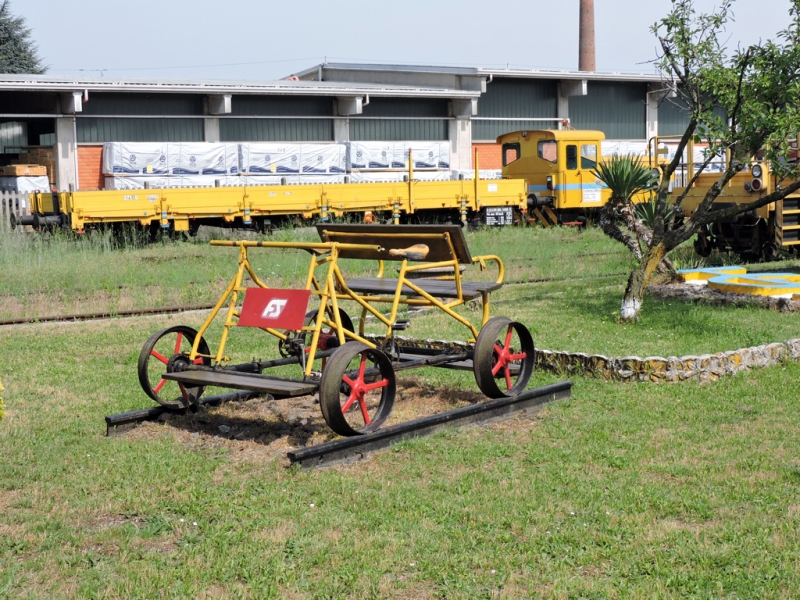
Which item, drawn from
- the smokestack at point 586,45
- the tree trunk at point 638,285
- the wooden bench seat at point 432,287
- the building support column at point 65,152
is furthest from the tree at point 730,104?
the smokestack at point 586,45

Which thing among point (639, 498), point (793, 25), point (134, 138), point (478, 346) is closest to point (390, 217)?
point (134, 138)

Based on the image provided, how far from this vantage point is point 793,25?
1050 cm

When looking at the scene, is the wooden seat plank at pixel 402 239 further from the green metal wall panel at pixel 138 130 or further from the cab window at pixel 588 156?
the green metal wall panel at pixel 138 130

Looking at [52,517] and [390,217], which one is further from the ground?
[390,217]

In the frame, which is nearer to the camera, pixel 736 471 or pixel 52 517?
pixel 52 517

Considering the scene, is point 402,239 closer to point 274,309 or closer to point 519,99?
point 274,309

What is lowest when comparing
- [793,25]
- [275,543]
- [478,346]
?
[275,543]

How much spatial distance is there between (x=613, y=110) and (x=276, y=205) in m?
19.7

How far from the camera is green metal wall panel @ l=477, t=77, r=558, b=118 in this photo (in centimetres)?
3591

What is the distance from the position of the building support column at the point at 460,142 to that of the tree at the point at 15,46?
26.2m

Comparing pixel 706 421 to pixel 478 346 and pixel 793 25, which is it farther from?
pixel 793 25

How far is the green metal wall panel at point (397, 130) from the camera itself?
1305 inches

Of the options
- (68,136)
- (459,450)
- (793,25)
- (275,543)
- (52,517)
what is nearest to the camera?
(275,543)

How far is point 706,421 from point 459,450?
1.83m
